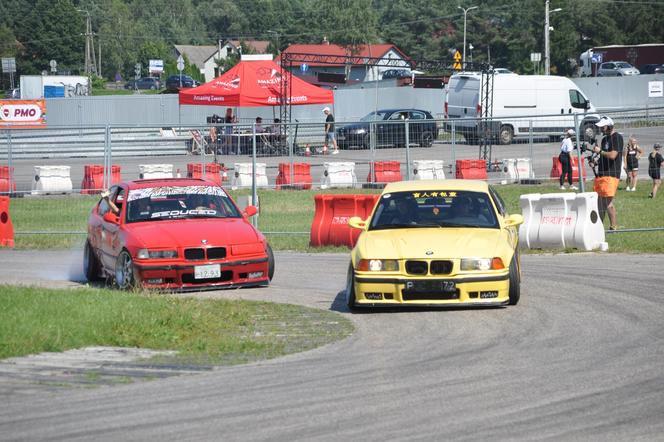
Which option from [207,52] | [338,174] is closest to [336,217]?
[338,174]

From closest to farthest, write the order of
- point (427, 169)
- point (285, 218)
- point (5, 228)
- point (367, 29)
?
point (5, 228)
point (285, 218)
point (427, 169)
point (367, 29)

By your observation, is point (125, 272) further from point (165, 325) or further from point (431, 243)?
point (431, 243)

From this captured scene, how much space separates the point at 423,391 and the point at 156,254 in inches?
245

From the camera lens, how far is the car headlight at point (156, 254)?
43.5 feet

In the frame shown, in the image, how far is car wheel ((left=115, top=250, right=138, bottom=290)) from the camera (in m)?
13.4

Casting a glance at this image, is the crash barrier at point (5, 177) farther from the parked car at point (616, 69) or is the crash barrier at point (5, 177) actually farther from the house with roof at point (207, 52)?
the house with roof at point (207, 52)

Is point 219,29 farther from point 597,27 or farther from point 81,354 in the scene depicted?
point 81,354

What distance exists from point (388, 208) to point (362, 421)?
570 centimetres

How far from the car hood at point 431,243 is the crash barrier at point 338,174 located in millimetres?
17653

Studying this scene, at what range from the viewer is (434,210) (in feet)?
40.4

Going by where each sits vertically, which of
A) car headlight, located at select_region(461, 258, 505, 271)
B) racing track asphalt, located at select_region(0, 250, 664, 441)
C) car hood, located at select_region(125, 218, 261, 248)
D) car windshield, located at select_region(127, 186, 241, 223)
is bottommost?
racing track asphalt, located at select_region(0, 250, 664, 441)

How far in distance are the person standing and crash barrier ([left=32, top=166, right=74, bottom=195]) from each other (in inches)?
571

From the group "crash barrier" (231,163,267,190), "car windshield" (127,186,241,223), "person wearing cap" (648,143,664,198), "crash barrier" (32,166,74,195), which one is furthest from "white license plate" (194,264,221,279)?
"crash barrier" (32,166,74,195)

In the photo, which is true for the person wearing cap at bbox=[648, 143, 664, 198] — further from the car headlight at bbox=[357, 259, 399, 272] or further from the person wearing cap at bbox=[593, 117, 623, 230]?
the car headlight at bbox=[357, 259, 399, 272]
